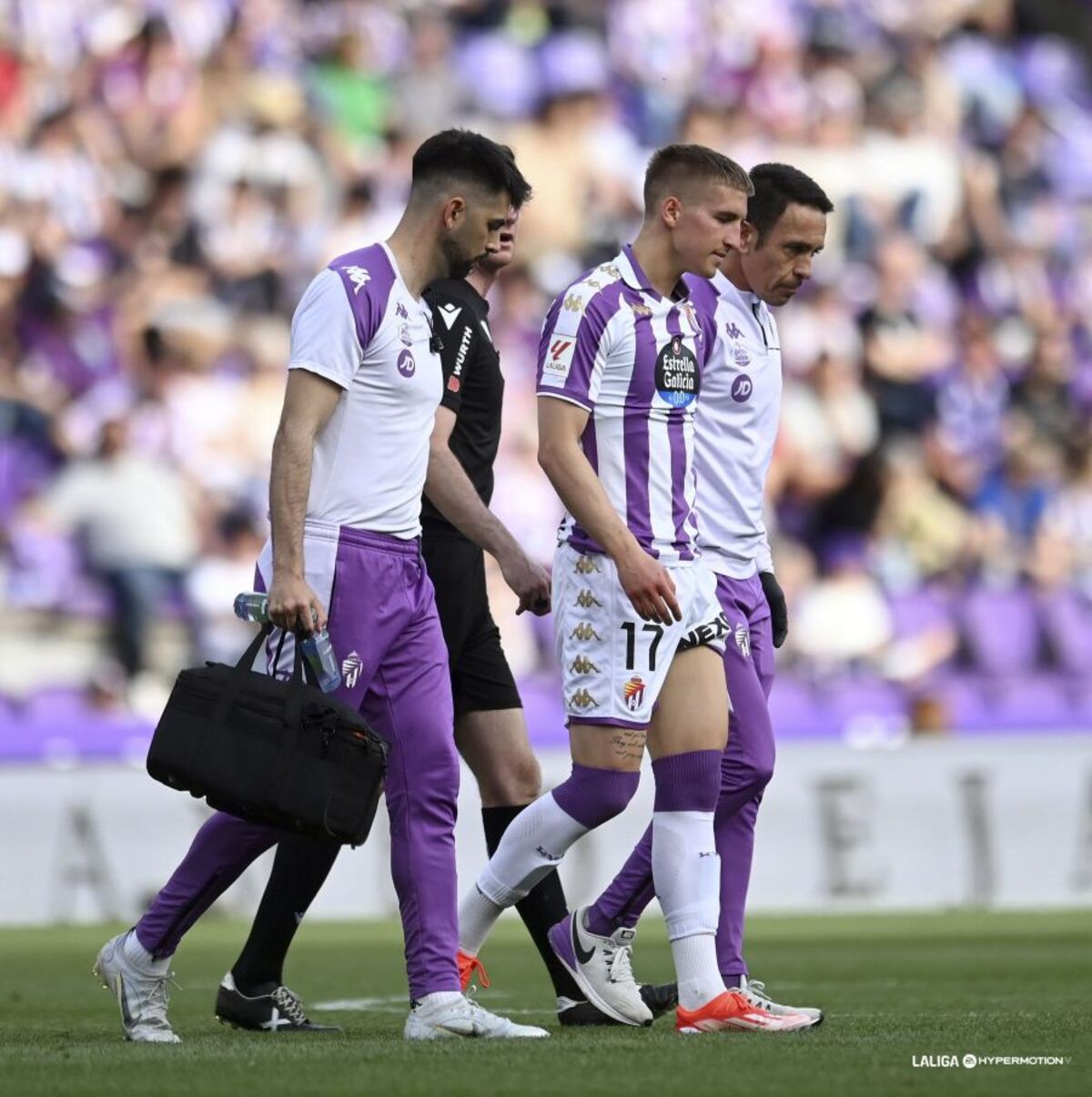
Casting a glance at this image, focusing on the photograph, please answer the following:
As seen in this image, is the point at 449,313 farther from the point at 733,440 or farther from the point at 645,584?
the point at 645,584

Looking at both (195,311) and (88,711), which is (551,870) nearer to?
(88,711)

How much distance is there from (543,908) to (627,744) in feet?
3.38

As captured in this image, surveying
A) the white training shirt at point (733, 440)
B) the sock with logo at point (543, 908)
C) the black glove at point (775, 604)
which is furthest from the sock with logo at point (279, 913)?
the black glove at point (775, 604)

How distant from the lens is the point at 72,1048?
584cm

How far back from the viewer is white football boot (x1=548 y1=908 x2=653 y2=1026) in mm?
6641

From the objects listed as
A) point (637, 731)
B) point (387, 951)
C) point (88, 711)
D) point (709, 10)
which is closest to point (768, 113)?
point (709, 10)

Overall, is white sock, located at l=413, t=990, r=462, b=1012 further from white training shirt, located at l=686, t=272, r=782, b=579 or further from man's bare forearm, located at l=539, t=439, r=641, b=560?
white training shirt, located at l=686, t=272, r=782, b=579

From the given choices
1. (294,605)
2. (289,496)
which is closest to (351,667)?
(294,605)

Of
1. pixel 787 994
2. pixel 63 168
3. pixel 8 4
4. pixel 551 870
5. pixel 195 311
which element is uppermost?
pixel 8 4

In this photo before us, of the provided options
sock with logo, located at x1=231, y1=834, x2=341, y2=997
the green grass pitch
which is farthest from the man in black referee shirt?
Answer: the green grass pitch

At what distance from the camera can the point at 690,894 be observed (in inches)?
240

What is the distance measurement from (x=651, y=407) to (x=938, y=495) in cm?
1106

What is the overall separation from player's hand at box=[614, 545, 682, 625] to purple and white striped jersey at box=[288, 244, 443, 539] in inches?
22.9

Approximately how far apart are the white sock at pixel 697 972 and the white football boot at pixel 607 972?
0.61 meters
